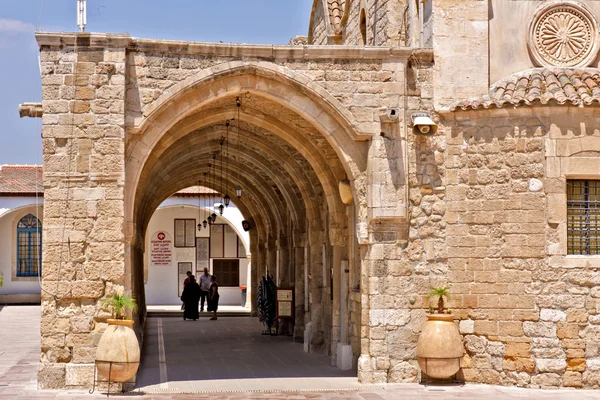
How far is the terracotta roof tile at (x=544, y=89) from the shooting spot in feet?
37.6

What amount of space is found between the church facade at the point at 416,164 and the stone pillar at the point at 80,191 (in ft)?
0.06

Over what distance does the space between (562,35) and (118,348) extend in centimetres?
729

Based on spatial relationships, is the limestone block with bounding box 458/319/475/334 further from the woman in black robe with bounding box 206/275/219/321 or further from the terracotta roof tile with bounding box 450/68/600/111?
the woman in black robe with bounding box 206/275/219/321

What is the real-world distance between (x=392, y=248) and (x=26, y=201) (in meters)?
23.2

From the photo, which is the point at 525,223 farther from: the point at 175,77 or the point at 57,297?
the point at 57,297

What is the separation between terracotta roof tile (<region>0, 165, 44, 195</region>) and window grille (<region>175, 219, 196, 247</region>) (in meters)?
5.30

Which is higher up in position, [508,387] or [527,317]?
[527,317]

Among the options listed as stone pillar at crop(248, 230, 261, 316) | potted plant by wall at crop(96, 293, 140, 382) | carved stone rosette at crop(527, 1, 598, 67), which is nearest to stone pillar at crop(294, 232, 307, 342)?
carved stone rosette at crop(527, 1, 598, 67)

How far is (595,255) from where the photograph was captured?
1159 cm

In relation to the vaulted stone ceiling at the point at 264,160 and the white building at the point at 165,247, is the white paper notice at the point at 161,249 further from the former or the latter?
the vaulted stone ceiling at the point at 264,160

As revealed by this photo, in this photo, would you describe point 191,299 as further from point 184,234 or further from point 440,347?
point 440,347

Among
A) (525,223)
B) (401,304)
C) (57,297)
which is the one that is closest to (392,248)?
(401,304)

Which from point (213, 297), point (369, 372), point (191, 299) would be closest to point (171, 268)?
point (213, 297)

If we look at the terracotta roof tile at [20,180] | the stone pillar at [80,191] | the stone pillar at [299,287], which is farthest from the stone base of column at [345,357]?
the terracotta roof tile at [20,180]
